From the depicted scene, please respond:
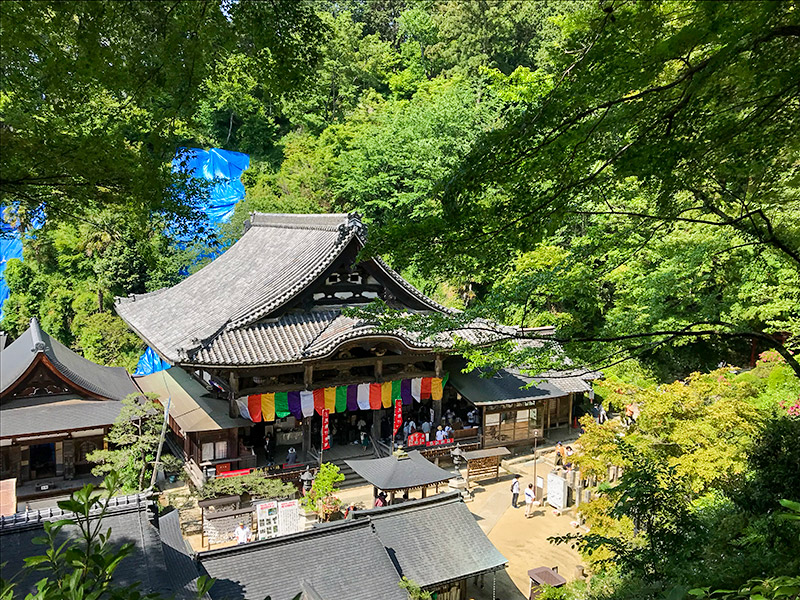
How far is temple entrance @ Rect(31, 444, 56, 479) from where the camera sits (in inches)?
584

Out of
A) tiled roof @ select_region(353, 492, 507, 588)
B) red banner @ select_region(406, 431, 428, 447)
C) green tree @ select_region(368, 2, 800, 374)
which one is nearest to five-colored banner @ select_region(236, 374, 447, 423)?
red banner @ select_region(406, 431, 428, 447)

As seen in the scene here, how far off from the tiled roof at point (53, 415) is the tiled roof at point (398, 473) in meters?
6.92

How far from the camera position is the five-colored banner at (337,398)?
1448cm

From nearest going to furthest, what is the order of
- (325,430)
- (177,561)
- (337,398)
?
(177,561), (325,430), (337,398)

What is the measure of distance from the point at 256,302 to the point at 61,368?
16.8 feet

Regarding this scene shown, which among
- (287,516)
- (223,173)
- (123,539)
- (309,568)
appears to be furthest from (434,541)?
(223,173)

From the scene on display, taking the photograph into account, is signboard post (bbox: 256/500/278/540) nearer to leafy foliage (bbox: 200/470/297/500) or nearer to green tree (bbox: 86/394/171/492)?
leafy foliage (bbox: 200/470/297/500)

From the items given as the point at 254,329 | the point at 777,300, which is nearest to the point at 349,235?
the point at 254,329

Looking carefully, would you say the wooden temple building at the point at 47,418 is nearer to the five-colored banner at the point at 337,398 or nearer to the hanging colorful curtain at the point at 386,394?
the five-colored banner at the point at 337,398

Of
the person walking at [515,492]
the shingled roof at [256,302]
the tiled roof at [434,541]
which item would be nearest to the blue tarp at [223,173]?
the shingled roof at [256,302]

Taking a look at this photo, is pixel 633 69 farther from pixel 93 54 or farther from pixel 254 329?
pixel 254 329

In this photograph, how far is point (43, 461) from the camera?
1506cm

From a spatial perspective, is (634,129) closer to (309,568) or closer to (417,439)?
(309,568)

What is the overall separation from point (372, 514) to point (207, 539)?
457cm
